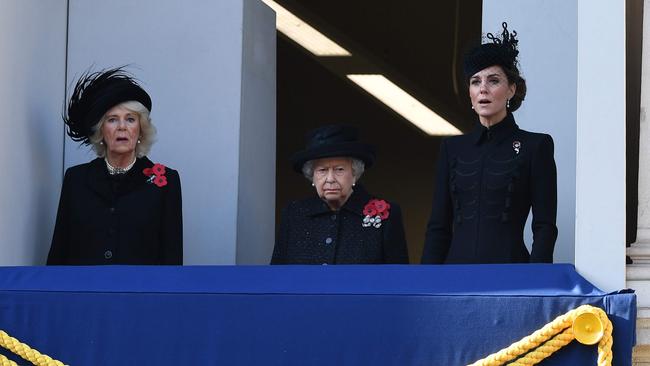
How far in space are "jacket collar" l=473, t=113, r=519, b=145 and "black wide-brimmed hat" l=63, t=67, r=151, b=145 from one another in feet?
4.65

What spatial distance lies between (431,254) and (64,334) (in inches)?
53.4

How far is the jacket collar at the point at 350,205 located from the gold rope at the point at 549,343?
143cm

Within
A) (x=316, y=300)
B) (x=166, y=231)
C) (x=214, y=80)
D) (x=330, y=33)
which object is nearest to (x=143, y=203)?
(x=166, y=231)

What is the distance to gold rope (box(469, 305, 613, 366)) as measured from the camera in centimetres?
562

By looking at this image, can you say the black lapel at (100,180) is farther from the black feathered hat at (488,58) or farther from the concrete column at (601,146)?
the concrete column at (601,146)

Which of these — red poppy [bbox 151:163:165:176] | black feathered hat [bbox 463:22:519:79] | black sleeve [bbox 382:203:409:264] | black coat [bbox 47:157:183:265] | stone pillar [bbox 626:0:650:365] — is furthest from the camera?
red poppy [bbox 151:163:165:176]

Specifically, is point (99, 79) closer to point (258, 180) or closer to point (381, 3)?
point (258, 180)

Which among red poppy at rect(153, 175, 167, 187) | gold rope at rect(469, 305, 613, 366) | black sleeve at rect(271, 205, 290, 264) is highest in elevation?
red poppy at rect(153, 175, 167, 187)

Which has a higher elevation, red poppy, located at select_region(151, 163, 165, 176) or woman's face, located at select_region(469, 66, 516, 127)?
woman's face, located at select_region(469, 66, 516, 127)

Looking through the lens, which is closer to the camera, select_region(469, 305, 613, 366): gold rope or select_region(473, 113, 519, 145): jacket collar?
select_region(469, 305, 613, 366): gold rope

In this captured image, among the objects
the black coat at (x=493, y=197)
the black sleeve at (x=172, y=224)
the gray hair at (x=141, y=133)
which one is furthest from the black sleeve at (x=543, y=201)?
the gray hair at (x=141, y=133)

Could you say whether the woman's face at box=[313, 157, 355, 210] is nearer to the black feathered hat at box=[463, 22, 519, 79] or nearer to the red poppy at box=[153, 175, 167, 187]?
the red poppy at box=[153, 175, 167, 187]

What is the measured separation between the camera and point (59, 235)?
720 centimetres

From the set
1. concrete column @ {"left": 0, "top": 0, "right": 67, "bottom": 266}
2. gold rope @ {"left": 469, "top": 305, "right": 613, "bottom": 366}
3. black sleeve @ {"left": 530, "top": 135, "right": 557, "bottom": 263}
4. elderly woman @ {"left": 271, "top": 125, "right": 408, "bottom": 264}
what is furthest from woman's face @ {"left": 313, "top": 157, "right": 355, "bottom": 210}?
gold rope @ {"left": 469, "top": 305, "right": 613, "bottom": 366}
